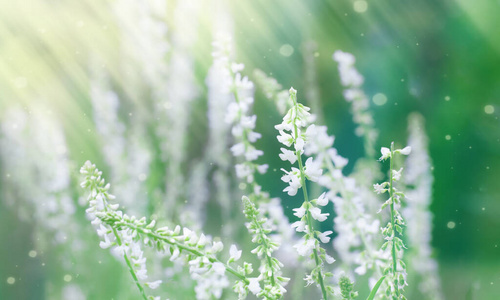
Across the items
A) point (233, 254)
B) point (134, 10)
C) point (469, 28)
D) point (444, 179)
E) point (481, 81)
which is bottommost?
point (444, 179)

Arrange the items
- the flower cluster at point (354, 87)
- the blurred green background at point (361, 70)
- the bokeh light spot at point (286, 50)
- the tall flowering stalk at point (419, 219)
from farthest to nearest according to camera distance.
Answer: the bokeh light spot at point (286, 50), the blurred green background at point (361, 70), the tall flowering stalk at point (419, 219), the flower cluster at point (354, 87)

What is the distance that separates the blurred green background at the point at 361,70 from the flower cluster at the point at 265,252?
4.87 feet

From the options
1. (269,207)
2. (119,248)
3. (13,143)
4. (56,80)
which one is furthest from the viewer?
(56,80)

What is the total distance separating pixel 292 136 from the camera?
44cm

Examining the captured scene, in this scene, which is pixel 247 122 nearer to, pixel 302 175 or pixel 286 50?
pixel 302 175

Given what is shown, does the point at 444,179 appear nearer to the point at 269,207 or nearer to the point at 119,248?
the point at 269,207

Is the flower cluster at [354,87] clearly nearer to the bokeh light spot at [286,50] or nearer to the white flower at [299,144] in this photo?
the white flower at [299,144]

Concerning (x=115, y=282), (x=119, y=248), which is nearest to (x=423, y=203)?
(x=115, y=282)

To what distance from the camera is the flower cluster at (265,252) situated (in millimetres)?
427

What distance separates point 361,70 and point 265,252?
2055 mm

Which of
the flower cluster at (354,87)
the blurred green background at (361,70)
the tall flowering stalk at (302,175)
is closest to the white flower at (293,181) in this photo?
the tall flowering stalk at (302,175)

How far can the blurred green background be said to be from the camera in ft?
6.58

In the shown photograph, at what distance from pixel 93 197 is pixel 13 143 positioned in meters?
1.45

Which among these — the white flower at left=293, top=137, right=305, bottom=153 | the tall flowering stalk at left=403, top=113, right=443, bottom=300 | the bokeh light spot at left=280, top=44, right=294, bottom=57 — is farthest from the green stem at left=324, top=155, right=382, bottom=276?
the bokeh light spot at left=280, top=44, right=294, bottom=57
